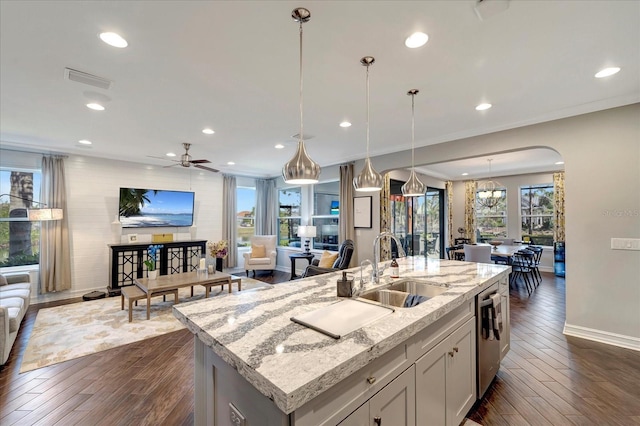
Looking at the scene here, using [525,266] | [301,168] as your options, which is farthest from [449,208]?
[301,168]

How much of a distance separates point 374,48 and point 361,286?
182 cm

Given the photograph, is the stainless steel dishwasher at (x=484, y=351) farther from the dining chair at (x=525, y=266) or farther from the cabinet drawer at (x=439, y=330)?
the dining chair at (x=525, y=266)

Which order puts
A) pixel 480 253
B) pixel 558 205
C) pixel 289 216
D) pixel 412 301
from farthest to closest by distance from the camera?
pixel 289 216
pixel 558 205
pixel 480 253
pixel 412 301

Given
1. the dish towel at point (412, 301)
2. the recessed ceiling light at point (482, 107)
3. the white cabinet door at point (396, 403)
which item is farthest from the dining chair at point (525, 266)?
the white cabinet door at point (396, 403)

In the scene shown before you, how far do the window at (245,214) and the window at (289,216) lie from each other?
2.58 ft

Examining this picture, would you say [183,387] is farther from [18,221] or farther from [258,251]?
[18,221]

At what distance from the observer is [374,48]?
6.97 feet

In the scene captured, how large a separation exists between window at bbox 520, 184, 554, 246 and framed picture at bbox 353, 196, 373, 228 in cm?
537

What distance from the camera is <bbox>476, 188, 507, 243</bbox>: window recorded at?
27.3 ft

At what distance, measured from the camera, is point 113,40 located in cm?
202

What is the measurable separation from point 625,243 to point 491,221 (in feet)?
A: 19.1

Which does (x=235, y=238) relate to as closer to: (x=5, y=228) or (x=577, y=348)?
(x=5, y=228)

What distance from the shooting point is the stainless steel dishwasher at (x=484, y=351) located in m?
2.17

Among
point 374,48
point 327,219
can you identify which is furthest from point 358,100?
point 327,219
